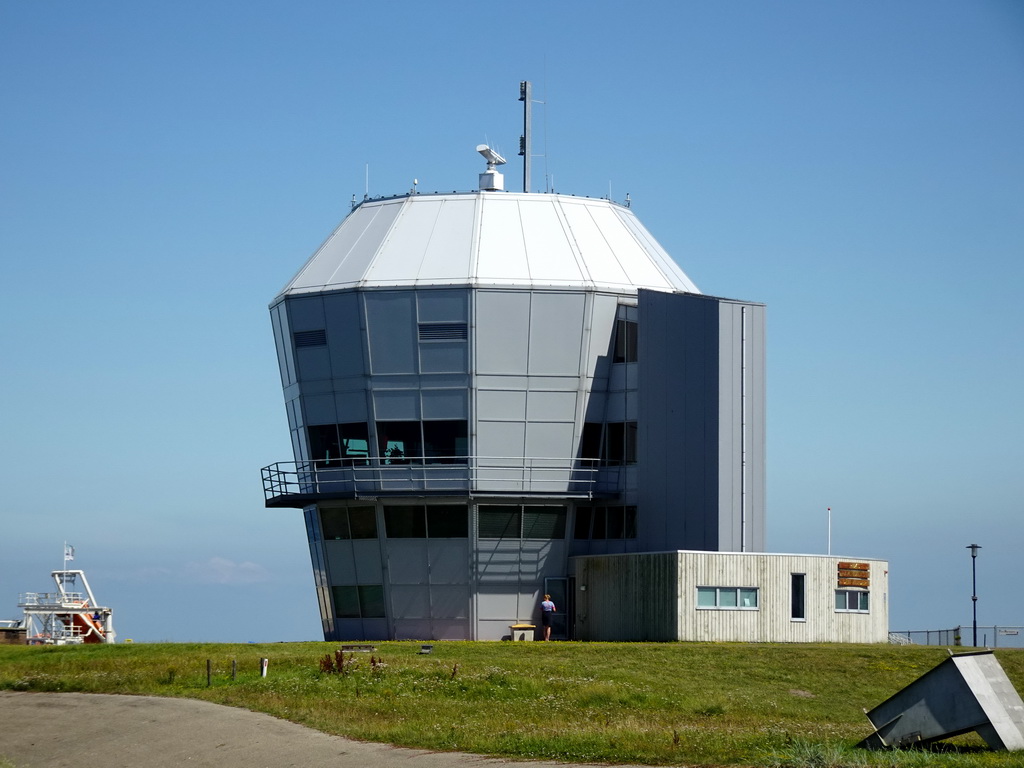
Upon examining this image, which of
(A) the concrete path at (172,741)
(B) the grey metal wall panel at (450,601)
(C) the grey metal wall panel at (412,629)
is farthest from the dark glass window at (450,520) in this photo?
(A) the concrete path at (172,741)

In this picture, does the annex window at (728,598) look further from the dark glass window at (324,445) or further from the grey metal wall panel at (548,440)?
the dark glass window at (324,445)

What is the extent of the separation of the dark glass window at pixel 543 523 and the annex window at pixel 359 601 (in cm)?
527

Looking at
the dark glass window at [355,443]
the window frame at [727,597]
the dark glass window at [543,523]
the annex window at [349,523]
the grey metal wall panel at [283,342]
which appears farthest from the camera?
the grey metal wall panel at [283,342]

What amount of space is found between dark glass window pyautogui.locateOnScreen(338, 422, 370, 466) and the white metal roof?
15.3 feet

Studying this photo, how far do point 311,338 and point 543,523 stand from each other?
10028 mm

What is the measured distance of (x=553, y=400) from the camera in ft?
164

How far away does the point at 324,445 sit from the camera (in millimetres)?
51750

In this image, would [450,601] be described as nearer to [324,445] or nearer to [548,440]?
[548,440]

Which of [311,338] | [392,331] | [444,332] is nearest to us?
[444,332]

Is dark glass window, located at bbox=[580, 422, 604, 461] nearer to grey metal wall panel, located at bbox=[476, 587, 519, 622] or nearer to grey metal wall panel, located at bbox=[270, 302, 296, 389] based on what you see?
grey metal wall panel, located at bbox=[476, 587, 519, 622]

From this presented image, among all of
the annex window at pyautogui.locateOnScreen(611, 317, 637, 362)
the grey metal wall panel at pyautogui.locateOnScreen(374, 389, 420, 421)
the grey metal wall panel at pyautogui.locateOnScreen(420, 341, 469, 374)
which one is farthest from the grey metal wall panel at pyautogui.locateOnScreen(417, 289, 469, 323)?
the annex window at pyautogui.locateOnScreen(611, 317, 637, 362)

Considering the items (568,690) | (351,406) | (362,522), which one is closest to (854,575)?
(362,522)

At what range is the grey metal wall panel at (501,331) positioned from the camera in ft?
161

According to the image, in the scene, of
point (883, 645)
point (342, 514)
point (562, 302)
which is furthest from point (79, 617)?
point (883, 645)
